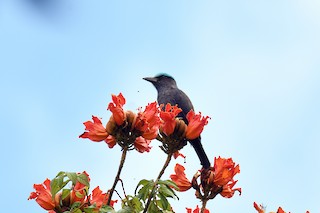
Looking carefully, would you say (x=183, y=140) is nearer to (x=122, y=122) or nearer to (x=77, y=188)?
(x=122, y=122)

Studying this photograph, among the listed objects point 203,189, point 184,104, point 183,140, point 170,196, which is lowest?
point 170,196

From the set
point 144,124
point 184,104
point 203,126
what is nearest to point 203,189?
point 203,126

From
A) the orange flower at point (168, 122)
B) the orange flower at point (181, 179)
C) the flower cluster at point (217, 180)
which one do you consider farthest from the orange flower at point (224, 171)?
the orange flower at point (168, 122)

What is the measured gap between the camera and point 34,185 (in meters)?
3.34

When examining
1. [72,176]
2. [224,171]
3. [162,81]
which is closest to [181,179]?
[224,171]

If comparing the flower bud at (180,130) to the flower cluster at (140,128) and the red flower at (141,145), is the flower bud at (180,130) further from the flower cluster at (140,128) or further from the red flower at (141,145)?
the red flower at (141,145)

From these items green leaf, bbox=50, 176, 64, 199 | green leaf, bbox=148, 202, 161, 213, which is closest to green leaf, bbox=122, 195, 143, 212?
green leaf, bbox=148, 202, 161, 213

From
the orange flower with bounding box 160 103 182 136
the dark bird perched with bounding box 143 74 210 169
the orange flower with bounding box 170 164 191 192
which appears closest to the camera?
the orange flower with bounding box 160 103 182 136

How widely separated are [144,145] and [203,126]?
46 cm

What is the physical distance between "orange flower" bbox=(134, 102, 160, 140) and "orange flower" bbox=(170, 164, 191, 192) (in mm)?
547

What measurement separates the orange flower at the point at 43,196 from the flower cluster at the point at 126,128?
0.44m

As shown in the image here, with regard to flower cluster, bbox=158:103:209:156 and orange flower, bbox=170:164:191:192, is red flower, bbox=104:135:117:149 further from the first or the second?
orange flower, bbox=170:164:191:192

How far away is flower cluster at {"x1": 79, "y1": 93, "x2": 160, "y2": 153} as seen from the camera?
10.3 ft

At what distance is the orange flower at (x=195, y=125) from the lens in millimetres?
3381
